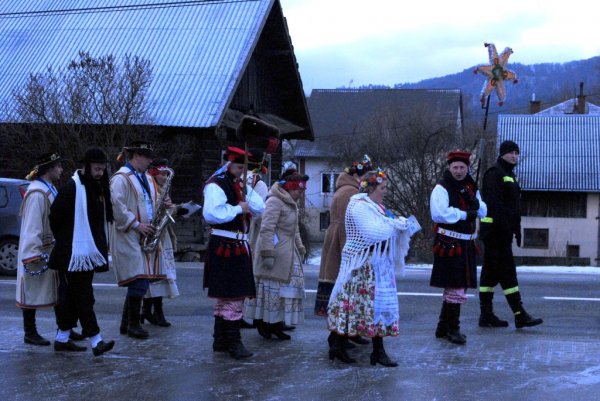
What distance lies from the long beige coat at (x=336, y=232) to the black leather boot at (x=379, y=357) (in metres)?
1.16

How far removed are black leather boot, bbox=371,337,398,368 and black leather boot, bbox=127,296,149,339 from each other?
2357 millimetres

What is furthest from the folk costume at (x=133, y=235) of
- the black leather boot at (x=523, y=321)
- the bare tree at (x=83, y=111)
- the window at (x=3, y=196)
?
the bare tree at (x=83, y=111)

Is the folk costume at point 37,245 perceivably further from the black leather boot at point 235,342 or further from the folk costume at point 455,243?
the folk costume at point 455,243

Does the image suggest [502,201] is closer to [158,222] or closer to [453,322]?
[453,322]

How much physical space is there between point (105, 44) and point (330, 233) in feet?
60.5

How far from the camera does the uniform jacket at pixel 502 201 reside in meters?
9.38

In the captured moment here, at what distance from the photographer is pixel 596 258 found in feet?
132

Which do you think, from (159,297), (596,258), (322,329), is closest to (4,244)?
(159,297)

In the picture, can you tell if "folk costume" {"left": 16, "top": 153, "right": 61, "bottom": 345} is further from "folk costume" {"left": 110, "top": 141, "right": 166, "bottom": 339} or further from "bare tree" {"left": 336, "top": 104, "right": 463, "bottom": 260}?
"bare tree" {"left": 336, "top": 104, "right": 463, "bottom": 260}

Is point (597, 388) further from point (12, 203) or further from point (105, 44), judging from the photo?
point (105, 44)

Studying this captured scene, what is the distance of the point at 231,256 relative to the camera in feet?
25.7

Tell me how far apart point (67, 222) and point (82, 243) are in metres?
0.25

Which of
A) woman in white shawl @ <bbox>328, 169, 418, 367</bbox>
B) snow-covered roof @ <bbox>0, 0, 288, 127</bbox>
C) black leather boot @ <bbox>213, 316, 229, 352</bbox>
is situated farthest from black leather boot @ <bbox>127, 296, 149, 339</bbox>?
snow-covered roof @ <bbox>0, 0, 288, 127</bbox>

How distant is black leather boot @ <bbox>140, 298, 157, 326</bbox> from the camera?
31.4 feet
